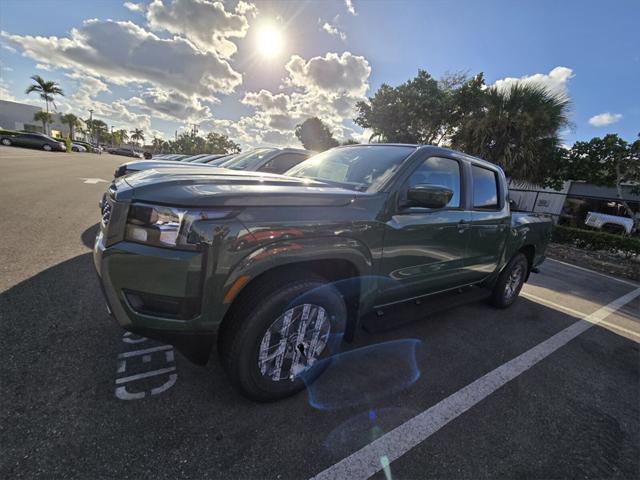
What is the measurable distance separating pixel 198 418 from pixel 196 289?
0.87m

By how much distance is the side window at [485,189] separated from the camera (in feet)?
11.3

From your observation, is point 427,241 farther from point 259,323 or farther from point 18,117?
point 18,117

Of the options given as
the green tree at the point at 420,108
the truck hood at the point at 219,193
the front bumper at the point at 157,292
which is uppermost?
the green tree at the point at 420,108

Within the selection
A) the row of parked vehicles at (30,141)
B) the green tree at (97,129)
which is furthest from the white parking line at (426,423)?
the green tree at (97,129)

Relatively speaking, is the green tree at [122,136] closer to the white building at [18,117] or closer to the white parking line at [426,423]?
the white building at [18,117]

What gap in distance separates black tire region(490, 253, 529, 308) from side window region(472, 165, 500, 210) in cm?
97

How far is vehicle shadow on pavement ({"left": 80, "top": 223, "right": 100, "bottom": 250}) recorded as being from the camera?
465 centimetres

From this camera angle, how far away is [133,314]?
1713 mm

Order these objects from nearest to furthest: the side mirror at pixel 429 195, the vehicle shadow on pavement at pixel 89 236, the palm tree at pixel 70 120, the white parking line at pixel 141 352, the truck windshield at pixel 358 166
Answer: the side mirror at pixel 429 195
the white parking line at pixel 141 352
the truck windshield at pixel 358 166
the vehicle shadow on pavement at pixel 89 236
the palm tree at pixel 70 120

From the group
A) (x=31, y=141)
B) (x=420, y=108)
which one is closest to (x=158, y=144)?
(x=31, y=141)

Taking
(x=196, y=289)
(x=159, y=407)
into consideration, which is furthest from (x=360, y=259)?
(x=159, y=407)

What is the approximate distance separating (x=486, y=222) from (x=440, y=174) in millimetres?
923

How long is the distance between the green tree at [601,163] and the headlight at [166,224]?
17.2 metres

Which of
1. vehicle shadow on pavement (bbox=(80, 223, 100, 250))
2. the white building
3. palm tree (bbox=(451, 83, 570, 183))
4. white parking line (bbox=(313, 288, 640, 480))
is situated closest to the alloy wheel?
white parking line (bbox=(313, 288, 640, 480))
